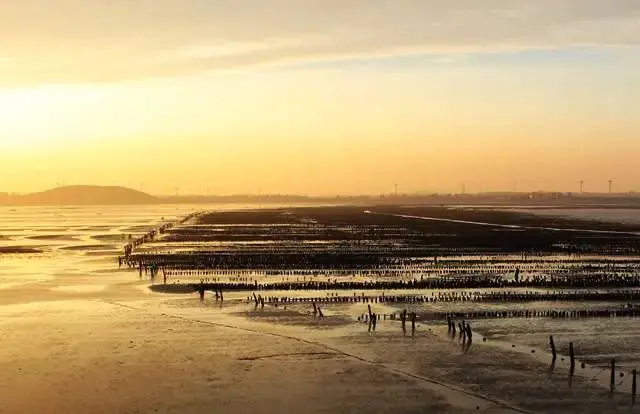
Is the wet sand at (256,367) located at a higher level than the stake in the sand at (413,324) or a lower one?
lower

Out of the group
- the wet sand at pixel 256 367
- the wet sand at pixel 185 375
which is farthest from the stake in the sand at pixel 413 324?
the wet sand at pixel 185 375

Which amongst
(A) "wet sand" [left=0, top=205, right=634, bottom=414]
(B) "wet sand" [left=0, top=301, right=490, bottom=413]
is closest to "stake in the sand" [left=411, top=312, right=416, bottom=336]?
(A) "wet sand" [left=0, top=205, right=634, bottom=414]

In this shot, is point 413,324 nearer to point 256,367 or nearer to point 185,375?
point 256,367

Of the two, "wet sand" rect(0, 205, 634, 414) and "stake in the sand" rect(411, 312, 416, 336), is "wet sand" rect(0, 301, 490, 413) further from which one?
"stake in the sand" rect(411, 312, 416, 336)

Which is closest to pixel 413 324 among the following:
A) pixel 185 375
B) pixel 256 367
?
pixel 256 367

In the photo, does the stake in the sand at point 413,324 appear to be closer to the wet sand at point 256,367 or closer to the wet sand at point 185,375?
the wet sand at point 256,367

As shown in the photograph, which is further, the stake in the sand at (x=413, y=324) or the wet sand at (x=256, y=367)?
the stake in the sand at (x=413, y=324)

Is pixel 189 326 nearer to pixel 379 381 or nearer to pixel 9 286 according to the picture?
pixel 379 381

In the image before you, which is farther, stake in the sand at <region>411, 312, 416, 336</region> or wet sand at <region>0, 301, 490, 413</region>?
stake in the sand at <region>411, 312, 416, 336</region>

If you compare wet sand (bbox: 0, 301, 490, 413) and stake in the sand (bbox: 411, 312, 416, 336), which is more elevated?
stake in the sand (bbox: 411, 312, 416, 336)

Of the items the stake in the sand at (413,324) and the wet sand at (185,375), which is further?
the stake in the sand at (413,324)

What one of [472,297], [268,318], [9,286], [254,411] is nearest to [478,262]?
[472,297]
